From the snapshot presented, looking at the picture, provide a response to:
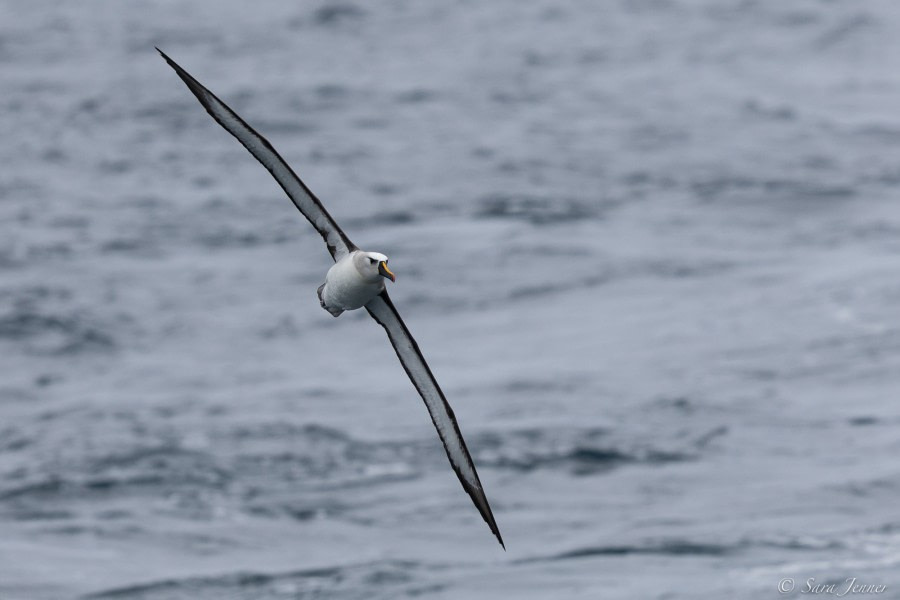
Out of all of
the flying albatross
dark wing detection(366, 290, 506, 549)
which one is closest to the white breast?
the flying albatross

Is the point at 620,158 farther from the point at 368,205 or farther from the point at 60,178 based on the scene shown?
the point at 60,178

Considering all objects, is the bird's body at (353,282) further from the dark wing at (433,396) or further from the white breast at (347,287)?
the dark wing at (433,396)

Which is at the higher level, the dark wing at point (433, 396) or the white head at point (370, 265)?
the white head at point (370, 265)

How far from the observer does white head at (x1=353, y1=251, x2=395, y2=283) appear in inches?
542

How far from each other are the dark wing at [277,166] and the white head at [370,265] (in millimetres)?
279

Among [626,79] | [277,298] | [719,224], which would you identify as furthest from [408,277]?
[626,79]

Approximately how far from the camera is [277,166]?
47.1ft

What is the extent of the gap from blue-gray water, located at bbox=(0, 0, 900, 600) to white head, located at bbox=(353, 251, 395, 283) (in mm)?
18470

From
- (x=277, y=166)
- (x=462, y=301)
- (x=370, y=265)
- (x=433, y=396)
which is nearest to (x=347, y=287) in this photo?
(x=370, y=265)

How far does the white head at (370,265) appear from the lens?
13766mm

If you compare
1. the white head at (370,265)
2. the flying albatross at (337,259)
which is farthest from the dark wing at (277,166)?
the white head at (370,265)

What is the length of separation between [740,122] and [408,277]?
840 inches

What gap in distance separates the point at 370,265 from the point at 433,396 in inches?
101

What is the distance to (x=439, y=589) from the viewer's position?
33094 mm
